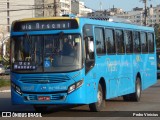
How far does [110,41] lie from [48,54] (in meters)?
3.44

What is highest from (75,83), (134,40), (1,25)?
(1,25)

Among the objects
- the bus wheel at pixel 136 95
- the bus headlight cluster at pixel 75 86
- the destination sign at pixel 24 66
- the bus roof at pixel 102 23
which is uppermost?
the bus roof at pixel 102 23

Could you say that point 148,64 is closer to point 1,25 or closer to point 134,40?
point 134,40

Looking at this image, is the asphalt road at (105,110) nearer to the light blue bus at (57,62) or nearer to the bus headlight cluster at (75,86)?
the light blue bus at (57,62)

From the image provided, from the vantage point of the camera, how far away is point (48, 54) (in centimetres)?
1421

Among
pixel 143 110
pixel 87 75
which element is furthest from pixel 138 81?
pixel 87 75

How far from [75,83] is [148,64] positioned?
857 cm

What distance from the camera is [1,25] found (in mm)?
148250

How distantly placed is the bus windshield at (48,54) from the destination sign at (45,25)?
0.27 metres

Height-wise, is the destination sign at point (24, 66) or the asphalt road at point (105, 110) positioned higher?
the destination sign at point (24, 66)

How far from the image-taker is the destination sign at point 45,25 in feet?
47.4

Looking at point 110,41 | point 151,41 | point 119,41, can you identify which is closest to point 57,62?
point 110,41

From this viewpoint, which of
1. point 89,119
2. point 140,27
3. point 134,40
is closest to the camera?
point 89,119

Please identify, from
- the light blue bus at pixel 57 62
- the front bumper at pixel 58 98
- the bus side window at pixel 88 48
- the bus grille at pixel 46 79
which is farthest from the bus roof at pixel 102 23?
the front bumper at pixel 58 98
